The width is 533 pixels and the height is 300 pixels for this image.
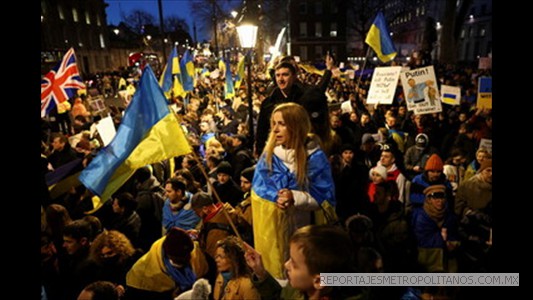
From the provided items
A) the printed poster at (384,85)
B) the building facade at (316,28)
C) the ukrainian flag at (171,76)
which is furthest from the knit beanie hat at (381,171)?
the building facade at (316,28)

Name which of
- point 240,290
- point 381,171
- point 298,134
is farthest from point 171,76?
point 240,290

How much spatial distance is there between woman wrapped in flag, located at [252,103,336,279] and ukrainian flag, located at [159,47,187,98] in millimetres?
7009

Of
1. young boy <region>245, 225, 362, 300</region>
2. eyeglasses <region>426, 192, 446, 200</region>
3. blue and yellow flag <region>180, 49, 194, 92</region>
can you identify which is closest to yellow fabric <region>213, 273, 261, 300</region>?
young boy <region>245, 225, 362, 300</region>

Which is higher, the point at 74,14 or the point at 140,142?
the point at 74,14

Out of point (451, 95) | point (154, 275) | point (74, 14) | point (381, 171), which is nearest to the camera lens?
point (154, 275)

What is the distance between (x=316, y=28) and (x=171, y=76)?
58.3 m

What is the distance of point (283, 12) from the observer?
67000 millimetres

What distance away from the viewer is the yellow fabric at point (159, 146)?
3.24 metres

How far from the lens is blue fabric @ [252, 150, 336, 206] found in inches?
132

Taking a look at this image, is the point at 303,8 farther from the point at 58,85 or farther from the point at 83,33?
the point at 58,85

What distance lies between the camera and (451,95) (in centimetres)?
920

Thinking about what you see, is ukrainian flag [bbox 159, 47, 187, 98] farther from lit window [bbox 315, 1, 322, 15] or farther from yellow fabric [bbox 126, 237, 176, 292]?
lit window [bbox 315, 1, 322, 15]

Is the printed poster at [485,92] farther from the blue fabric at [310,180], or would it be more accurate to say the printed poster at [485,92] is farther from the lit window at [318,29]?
the lit window at [318,29]

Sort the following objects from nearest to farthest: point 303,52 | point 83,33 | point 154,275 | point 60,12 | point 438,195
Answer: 1. point 154,275
2. point 438,195
3. point 60,12
4. point 83,33
5. point 303,52
